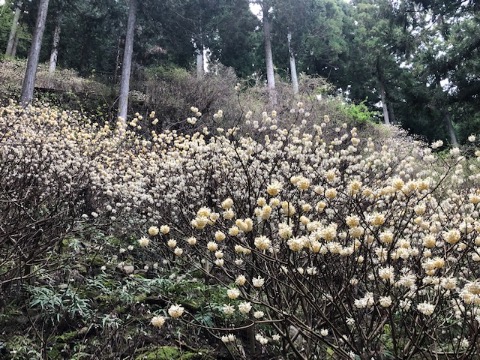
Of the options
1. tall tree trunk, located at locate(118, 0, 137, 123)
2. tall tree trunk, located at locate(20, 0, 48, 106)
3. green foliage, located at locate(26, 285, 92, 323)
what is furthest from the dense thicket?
green foliage, located at locate(26, 285, 92, 323)

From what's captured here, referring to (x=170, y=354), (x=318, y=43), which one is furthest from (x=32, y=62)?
(x=318, y=43)

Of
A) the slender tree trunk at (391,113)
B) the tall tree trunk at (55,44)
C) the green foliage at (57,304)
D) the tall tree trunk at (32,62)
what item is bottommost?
the green foliage at (57,304)

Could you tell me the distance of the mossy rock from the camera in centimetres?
305

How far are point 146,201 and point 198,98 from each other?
677 centimetres

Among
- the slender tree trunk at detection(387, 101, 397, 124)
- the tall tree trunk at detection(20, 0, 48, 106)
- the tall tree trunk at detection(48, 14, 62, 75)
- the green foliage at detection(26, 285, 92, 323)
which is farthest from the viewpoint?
the slender tree trunk at detection(387, 101, 397, 124)

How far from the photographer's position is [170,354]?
3127mm

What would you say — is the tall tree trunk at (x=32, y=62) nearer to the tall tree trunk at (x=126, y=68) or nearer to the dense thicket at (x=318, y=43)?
the tall tree trunk at (x=126, y=68)

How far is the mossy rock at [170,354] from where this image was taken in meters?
3.05

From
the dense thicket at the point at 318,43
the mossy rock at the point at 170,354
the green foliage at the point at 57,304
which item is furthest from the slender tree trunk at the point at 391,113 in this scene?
the green foliage at the point at 57,304

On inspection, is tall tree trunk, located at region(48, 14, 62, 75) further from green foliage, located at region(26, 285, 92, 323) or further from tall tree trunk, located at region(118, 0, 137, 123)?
green foliage, located at region(26, 285, 92, 323)

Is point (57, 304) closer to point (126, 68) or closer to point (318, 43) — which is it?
point (126, 68)

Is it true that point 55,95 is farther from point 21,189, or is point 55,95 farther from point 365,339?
point 365,339

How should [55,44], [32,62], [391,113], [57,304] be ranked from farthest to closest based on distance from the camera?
[391,113]
[55,44]
[32,62]
[57,304]

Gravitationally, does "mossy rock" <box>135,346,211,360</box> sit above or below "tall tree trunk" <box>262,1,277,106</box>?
below
